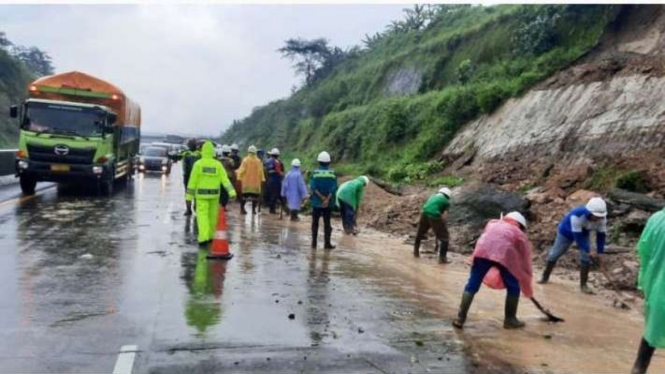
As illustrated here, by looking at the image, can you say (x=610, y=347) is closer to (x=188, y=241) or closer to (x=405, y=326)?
(x=405, y=326)

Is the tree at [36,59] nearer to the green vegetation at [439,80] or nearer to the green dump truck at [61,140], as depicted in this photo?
the green vegetation at [439,80]

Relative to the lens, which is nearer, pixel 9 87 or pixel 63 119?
pixel 63 119

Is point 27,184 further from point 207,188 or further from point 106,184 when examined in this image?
point 207,188

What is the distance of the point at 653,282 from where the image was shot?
5758mm

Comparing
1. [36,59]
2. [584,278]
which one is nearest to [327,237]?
[584,278]

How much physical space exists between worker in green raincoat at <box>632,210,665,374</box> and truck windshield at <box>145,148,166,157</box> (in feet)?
113

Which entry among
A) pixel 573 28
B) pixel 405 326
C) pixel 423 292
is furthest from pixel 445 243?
pixel 573 28

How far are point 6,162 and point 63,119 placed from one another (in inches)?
294

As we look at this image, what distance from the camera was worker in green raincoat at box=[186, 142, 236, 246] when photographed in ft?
39.7

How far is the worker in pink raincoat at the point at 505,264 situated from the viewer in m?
7.65

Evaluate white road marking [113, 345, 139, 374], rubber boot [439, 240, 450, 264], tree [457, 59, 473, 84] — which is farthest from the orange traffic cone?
tree [457, 59, 473, 84]

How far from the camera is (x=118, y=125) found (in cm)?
2405

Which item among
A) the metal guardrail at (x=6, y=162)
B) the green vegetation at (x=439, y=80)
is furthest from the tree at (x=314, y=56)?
the metal guardrail at (x=6, y=162)

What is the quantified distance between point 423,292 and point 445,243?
3.16 meters
